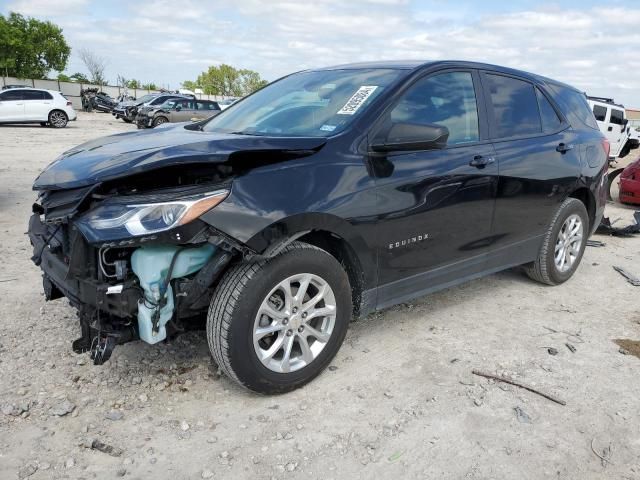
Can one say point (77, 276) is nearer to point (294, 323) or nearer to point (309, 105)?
point (294, 323)

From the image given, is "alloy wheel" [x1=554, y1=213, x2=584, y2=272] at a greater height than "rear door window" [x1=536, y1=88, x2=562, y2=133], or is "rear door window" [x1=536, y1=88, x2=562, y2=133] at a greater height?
"rear door window" [x1=536, y1=88, x2=562, y2=133]

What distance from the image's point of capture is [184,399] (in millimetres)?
2807

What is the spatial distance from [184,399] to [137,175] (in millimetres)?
1205

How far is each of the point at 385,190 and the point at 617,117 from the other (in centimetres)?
1713

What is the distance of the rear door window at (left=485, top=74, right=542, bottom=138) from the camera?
12.6 ft

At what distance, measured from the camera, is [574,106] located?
4.72 metres

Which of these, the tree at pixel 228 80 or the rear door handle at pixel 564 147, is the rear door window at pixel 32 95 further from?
the tree at pixel 228 80

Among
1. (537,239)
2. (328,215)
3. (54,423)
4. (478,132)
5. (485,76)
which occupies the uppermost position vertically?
(485,76)

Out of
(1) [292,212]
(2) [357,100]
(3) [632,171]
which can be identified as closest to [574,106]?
(2) [357,100]

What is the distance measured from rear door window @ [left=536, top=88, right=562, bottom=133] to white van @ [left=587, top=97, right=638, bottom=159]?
549 inches

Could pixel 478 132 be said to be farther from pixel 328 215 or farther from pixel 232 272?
pixel 232 272

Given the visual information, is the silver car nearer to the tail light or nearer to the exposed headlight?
the tail light

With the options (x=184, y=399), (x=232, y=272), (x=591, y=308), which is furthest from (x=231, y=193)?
(x=591, y=308)

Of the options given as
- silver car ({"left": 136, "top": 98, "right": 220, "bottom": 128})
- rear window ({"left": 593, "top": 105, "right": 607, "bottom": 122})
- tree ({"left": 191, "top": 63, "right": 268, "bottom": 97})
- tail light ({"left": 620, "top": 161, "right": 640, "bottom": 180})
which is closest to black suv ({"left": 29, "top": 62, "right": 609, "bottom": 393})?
tail light ({"left": 620, "top": 161, "right": 640, "bottom": 180})
